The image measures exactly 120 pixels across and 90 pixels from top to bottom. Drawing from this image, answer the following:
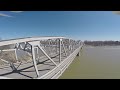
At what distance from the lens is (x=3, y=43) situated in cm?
201

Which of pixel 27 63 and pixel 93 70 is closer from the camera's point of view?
pixel 27 63

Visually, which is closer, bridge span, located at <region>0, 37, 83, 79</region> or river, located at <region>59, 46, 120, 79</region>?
bridge span, located at <region>0, 37, 83, 79</region>

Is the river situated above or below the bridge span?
below

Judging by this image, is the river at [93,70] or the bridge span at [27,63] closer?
the bridge span at [27,63]

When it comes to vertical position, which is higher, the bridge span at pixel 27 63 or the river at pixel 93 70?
the bridge span at pixel 27 63
